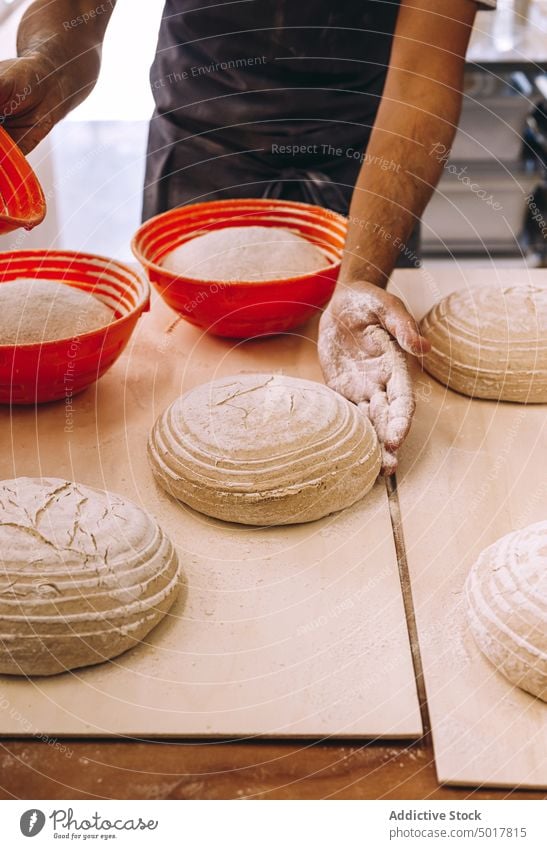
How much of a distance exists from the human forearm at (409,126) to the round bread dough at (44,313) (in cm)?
44

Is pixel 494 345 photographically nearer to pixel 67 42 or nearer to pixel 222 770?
pixel 222 770

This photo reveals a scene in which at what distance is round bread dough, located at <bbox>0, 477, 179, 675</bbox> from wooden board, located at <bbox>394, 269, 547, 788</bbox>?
30 cm

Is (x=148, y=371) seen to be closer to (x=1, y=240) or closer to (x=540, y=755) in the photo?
(x=540, y=755)

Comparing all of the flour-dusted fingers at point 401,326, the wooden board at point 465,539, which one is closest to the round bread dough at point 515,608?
the wooden board at point 465,539

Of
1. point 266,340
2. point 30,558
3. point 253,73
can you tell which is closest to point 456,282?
point 266,340

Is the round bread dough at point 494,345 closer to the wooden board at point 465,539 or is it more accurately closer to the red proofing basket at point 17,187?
the wooden board at point 465,539

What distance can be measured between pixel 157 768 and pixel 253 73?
1.32 meters

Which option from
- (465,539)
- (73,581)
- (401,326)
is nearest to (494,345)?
(401,326)

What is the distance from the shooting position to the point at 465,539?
993 millimetres

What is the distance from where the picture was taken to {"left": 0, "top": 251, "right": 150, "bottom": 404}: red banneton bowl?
3.59 feet

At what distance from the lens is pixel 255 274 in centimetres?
131

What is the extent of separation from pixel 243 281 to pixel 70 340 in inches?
11.8

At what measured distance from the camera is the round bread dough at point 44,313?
44.3 inches

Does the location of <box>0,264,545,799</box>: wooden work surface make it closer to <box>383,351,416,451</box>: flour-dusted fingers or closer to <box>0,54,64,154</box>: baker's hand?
<box>383,351,416,451</box>: flour-dusted fingers
